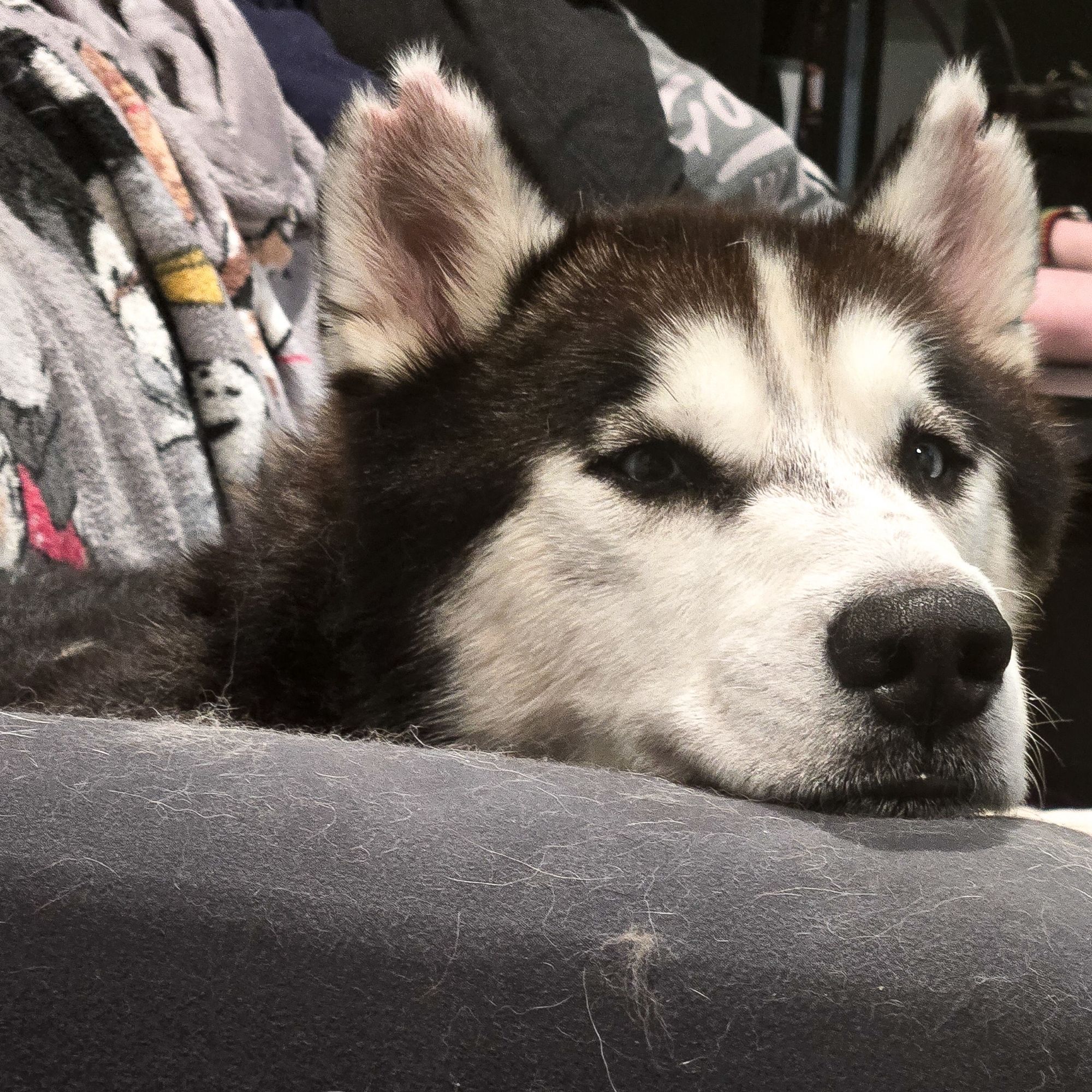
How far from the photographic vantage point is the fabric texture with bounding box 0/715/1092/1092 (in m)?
0.68

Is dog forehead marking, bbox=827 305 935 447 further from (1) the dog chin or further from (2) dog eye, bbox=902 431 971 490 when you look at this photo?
(1) the dog chin

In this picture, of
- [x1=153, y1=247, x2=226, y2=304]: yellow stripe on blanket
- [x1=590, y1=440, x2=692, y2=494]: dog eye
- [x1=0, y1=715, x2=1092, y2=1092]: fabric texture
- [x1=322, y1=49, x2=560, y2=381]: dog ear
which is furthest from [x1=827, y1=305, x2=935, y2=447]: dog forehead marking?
[x1=153, y1=247, x2=226, y2=304]: yellow stripe on blanket

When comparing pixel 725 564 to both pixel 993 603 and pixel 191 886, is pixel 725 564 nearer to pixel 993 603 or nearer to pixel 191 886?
pixel 993 603

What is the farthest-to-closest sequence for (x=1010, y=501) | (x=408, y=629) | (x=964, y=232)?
(x=964, y=232)
(x=1010, y=501)
(x=408, y=629)

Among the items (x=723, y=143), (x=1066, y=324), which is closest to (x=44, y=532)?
(x=1066, y=324)

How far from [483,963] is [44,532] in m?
1.53

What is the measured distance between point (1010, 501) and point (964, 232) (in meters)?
0.47

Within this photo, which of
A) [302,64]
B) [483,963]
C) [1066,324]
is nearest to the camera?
[483,963]

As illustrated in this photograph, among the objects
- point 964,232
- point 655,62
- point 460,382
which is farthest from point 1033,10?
point 460,382

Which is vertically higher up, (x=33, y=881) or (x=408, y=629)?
(x=33, y=881)

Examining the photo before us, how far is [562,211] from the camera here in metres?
1.60

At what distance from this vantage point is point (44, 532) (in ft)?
6.41

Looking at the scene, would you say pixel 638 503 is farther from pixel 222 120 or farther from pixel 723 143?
pixel 723 143

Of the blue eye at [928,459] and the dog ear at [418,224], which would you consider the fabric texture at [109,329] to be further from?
the blue eye at [928,459]
